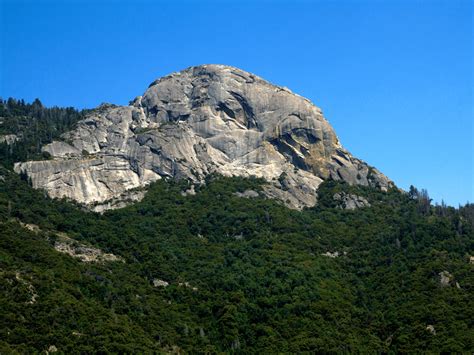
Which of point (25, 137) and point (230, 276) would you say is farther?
point (25, 137)

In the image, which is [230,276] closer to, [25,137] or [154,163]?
[154,163]

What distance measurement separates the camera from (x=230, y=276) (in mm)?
137875

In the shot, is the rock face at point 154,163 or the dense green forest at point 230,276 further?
the rock face at point 154,163

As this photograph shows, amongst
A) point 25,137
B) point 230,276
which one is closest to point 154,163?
point 25,137

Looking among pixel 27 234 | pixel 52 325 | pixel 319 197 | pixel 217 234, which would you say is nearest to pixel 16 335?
pixel 52 325

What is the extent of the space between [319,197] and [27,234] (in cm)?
8131

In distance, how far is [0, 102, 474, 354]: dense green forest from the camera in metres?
108

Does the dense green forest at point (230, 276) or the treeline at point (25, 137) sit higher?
the treeline at point (25, 137)

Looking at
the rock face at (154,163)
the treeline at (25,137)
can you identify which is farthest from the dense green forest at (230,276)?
the rock face at (154,163)

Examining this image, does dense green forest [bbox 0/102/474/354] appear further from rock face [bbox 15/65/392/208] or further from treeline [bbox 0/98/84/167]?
rock face [bbox 15/65/392/208]

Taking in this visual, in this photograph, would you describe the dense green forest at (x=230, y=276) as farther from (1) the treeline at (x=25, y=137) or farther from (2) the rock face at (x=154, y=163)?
(2) the rock face at (x=154, y=163)

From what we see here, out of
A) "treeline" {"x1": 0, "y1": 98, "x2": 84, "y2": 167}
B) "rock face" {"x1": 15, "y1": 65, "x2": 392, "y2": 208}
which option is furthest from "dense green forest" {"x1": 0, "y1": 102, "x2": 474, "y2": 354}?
"rock face" {"x1": 15, "y1": 65, "x2": 392, "y2": 208}

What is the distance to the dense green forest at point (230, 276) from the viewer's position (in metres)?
108

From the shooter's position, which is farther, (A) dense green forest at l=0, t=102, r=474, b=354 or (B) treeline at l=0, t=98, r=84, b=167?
(B) treeline at l=0, t=98, r=84, b=167
